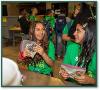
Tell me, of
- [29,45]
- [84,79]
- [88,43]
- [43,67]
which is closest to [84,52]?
[88,43]

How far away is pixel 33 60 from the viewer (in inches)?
109

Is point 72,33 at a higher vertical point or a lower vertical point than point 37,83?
higher

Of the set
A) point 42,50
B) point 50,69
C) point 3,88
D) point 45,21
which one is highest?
point 45,21

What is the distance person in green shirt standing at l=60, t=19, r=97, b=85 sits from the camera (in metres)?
2.67

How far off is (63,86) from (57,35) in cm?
45

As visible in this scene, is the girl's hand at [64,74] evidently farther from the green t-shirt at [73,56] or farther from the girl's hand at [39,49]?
the girl's hand at [39,49]

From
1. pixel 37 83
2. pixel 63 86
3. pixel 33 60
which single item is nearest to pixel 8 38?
pixel 33 60

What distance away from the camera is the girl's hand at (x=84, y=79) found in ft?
8.86

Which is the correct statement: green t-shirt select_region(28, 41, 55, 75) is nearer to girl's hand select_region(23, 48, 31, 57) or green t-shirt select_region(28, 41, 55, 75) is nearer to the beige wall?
girl's hand select_region(23, 48, 31, 57)

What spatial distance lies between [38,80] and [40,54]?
9.1 inches

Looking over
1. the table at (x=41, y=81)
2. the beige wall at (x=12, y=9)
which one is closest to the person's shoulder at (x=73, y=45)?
the table at (x=41, y=81)

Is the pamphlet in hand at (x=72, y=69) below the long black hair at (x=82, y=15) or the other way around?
below

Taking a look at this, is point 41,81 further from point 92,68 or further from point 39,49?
point 92,68

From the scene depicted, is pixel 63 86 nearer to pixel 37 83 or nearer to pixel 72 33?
pixel 37 83
